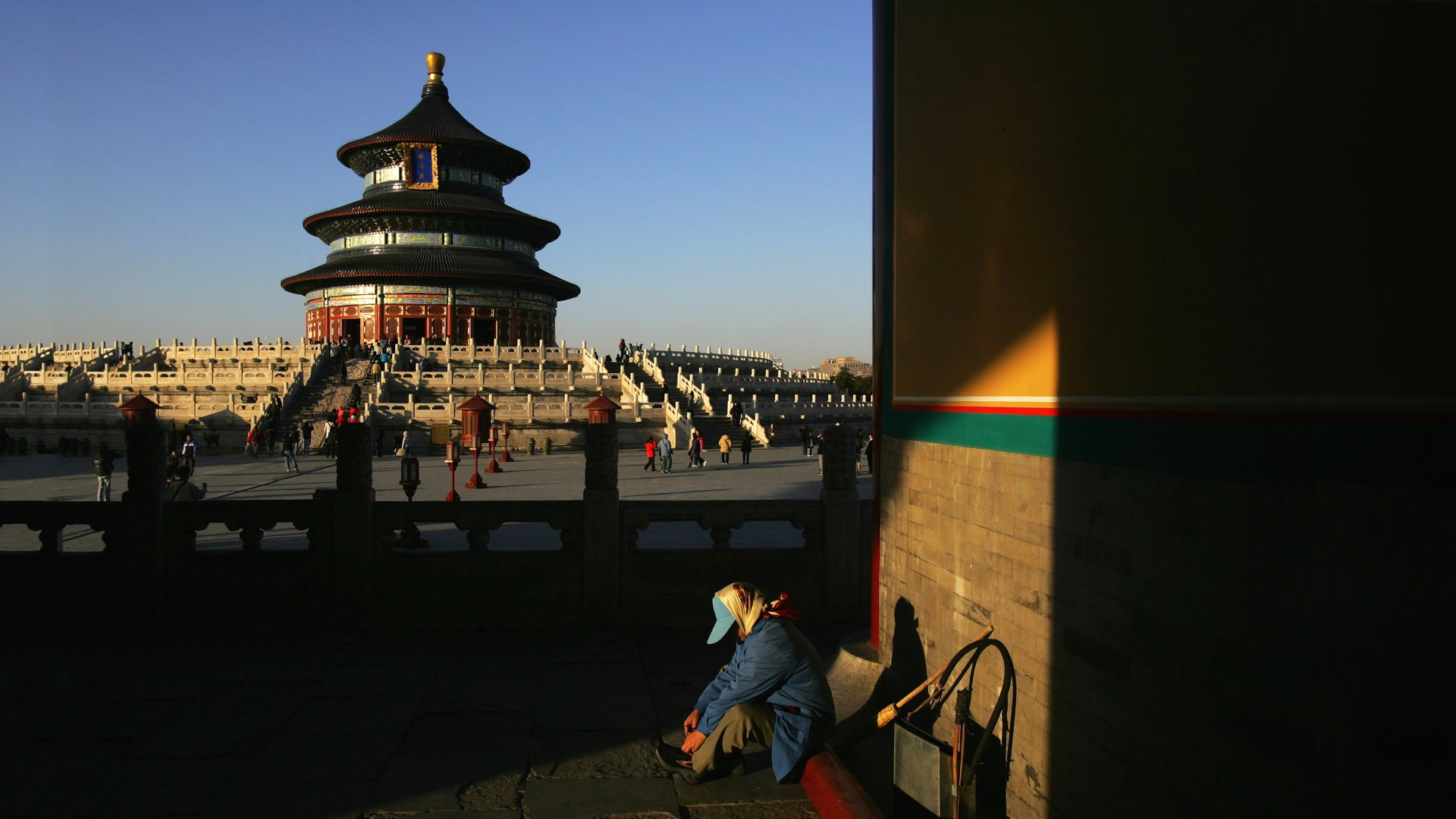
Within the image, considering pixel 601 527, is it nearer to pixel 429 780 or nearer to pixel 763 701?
pixel 429 780

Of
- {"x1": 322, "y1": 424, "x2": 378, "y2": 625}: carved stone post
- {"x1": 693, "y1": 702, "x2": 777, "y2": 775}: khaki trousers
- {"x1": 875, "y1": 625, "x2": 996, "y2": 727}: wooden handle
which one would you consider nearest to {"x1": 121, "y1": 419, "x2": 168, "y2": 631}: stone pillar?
{"x1": 322, "y1": 424, "x2": 378, "y2": 625}: carved stone post

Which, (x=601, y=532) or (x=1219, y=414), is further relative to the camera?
(x=601, y=532)

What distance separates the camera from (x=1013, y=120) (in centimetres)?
461

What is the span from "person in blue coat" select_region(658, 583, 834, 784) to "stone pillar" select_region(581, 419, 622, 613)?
10.7 feet

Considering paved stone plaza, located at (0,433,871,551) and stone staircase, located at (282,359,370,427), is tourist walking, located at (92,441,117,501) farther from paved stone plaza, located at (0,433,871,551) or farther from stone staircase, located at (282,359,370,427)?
stone staircase, located at (282,359,370,427)

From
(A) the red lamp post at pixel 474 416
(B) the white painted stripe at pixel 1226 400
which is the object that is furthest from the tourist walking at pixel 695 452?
(B) the white painted stripe at pixel 1226 400

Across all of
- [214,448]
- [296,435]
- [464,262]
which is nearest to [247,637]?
[296,435]

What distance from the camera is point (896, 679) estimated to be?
236 inches

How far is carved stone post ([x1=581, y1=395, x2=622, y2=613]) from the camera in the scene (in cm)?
834

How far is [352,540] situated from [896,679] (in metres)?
4.76

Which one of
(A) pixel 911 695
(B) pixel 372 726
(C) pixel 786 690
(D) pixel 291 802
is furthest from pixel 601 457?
(A) pixel 911 695

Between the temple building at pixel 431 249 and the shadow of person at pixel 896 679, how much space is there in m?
42.3

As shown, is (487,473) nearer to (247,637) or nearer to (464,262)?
(247,637)

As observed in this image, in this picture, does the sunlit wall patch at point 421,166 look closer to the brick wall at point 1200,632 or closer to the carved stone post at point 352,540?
the carved stone post at point 352,540
